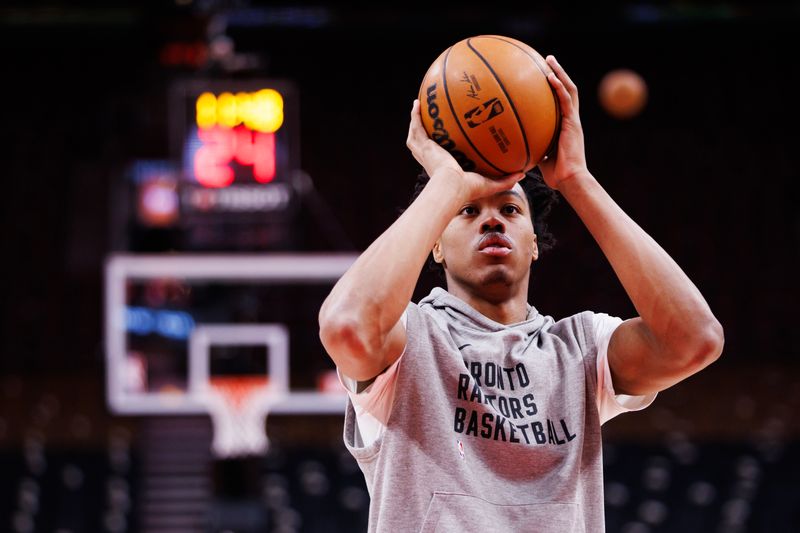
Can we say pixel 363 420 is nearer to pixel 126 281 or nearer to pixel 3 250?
pixel 126 281

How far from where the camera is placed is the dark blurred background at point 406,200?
10.4 m

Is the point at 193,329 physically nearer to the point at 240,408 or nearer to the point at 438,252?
the point at 240,408

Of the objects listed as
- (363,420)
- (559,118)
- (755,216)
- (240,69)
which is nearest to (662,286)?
(559,118)

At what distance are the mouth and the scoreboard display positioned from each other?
172 inches

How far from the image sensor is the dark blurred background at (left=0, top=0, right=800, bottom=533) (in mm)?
10375

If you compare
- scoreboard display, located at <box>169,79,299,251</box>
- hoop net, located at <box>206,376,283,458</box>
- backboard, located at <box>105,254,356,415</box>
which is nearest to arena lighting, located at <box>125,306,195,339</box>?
backboard, located at <box>105,254,356,415</box>

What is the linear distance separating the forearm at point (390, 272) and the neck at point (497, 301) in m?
0.20

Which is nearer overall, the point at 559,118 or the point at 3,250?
the point at 559,118

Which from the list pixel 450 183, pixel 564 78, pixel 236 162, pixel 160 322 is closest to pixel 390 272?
pixel 450 183

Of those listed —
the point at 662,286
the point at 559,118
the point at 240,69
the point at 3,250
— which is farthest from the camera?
the point at 3,250

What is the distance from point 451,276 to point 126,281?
203 inches

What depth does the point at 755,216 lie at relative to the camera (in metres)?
11.3

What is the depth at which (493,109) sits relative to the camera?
2035 mm

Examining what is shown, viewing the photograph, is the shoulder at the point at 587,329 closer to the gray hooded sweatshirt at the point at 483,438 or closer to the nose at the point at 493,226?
the gray hooded sweatshirt at the point at 483,438
